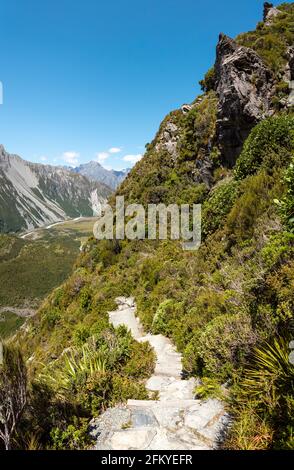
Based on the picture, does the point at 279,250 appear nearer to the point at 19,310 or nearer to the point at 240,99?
the point at 240,99

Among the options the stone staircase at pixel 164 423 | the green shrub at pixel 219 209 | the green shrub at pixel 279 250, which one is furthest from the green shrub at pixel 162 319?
the green shrub at pixel 279 250

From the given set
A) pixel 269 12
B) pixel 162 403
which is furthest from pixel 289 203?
pixel 269 12

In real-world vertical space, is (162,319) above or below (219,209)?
below

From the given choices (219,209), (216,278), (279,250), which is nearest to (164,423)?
(279,250)

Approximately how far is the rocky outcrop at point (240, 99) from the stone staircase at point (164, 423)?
63.0 feet

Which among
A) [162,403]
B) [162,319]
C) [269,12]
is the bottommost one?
[162,319]

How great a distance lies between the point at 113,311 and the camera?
16922 mm

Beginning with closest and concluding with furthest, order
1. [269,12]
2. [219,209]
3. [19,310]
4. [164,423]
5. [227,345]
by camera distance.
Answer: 1. [164,423]
2. [227,345]
3. [219,209]
4. [269,12]
5. [19,310]

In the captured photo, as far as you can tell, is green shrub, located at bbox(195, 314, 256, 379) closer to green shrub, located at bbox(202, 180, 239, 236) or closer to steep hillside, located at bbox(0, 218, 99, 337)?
green shrub, located at bbox(202, 180, 239, 236)

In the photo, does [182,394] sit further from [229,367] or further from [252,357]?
[252,357]

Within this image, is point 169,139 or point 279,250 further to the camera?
point 169,139

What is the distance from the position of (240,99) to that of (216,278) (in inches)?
633

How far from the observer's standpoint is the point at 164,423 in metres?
5.05

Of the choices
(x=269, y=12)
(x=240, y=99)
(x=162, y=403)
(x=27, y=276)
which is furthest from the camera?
(x=27, y=276)
